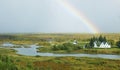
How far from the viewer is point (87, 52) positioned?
285ft

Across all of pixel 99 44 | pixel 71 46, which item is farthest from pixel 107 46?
pixel 71 46

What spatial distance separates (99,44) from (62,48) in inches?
653

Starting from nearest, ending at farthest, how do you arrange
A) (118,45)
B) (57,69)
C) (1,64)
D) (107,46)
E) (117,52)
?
(1,64) < (57,69) < (117,52) < (118,45) < (107,46)

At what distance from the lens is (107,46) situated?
101 meters

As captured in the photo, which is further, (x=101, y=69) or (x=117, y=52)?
(x=117, y=52)

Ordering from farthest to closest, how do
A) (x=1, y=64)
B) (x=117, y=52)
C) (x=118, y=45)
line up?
(x=118, y=45) → (x=117, y=52) → (x=1, y=64)

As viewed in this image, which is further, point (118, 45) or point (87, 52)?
point (118, 45)

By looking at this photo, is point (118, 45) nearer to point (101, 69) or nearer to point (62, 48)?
point (62, 48)

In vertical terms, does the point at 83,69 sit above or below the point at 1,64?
below

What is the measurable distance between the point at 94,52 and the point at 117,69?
126 ft

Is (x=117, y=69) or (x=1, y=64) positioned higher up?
(x=1, y=64)

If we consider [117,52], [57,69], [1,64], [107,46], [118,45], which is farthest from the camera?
[107,46]

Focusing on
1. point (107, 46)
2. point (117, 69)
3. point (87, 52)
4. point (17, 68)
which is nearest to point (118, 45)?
point (107, 46)

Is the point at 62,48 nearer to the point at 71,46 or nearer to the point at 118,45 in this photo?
the point at 71,46
